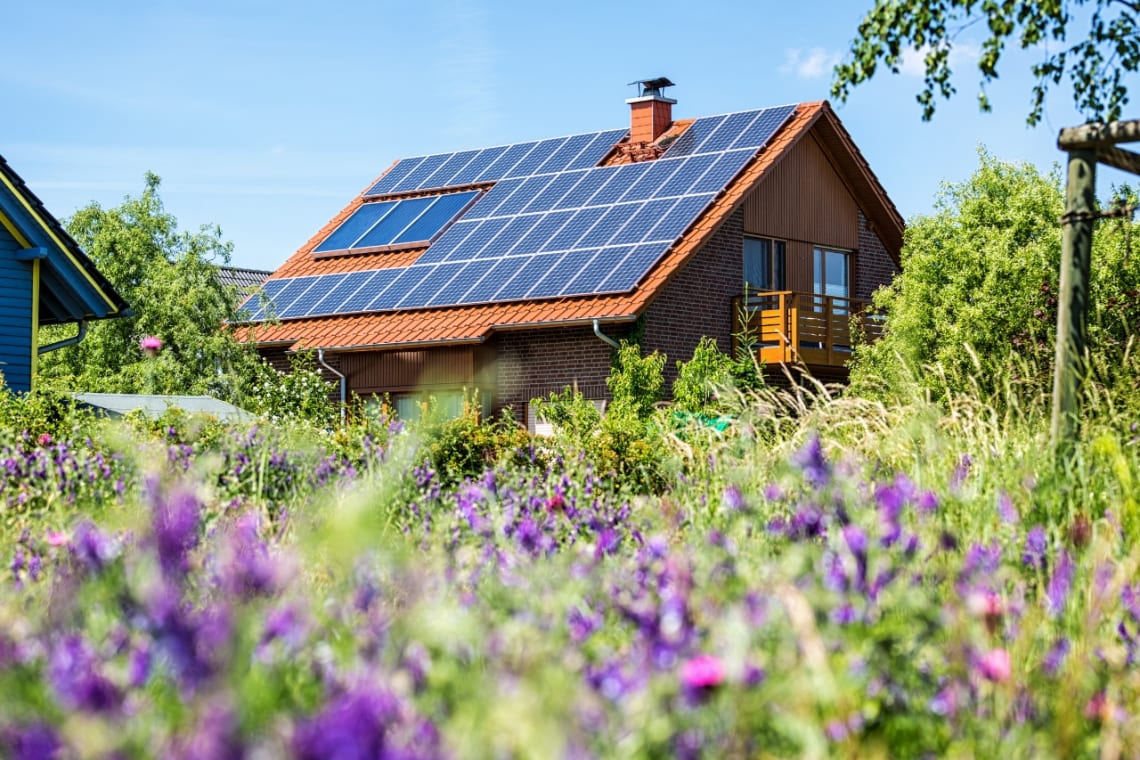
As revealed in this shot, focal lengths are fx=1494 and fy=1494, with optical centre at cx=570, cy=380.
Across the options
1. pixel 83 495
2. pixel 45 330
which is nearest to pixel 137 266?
pixel 45 330

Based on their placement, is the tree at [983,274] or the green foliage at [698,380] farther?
the tree at [983,274]

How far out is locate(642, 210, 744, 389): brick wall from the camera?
23516 millimetres

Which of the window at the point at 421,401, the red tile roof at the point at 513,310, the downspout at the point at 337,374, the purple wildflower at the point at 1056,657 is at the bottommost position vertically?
the purple wildflower at the point at 1056,657

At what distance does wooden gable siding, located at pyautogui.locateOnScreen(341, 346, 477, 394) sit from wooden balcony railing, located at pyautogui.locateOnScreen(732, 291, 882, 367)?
4.51 m

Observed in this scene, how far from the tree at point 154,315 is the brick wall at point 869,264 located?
37.5 feet

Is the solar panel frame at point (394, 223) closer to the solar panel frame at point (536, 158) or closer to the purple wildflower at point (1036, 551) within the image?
the solar panel frame at point (536, 158)

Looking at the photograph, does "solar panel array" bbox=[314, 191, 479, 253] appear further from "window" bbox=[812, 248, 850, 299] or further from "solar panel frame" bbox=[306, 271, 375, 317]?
"window" bbox=[812, 248, 850, 299]

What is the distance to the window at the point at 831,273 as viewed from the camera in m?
27.8

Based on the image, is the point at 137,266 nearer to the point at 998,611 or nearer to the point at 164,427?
the point at 164,427

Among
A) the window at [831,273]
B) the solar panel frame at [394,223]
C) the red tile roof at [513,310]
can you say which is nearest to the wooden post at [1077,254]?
the red tile roof at [513,310]

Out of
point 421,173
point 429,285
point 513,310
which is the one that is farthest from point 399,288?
point 421,173

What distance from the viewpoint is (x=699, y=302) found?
80.2 ft

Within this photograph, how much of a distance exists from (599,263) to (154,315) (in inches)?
410

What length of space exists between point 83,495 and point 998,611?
6.14 metres
